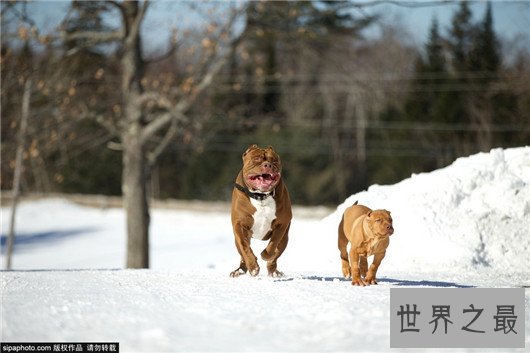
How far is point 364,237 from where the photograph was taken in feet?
21.7

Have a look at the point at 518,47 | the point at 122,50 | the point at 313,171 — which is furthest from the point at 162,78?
the point at 518,47

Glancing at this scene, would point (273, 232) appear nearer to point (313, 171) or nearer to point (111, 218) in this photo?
point (111, 218)

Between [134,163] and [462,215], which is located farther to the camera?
[134,163]

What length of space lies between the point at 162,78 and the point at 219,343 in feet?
39.5

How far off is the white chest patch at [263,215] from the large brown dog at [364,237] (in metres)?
0.67

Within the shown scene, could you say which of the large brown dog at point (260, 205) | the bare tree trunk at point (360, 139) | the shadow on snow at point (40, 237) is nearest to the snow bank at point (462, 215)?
the large brown dog at point (260, 205)

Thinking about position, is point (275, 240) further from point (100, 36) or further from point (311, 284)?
point (100, 36)

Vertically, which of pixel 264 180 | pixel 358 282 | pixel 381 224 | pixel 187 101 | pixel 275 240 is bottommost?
pixel 358 282

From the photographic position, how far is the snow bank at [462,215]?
9992 mm

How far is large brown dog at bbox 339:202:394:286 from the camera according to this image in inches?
252

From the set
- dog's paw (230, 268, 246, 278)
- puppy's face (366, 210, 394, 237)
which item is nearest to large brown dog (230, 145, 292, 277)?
dog's paw (230, 268, 246, 278)

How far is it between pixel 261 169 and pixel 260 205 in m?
0.43

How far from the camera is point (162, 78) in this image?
1652 cm

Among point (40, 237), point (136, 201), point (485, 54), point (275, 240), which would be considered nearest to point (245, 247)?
point (275, 240)
